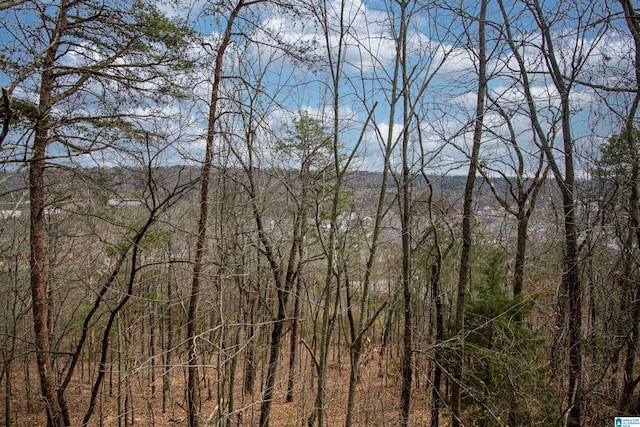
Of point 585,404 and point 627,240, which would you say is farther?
point 585,404

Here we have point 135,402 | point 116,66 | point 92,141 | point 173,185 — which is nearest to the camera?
point 92,141

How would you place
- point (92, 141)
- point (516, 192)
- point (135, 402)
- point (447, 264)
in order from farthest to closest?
point (135, 402) → point (447, 264) → point (516, 192) → point (92, 141)

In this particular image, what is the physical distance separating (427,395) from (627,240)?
9.83 m

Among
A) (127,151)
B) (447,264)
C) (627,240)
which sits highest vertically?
(127,151)

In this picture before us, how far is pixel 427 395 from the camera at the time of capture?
41.2 feet

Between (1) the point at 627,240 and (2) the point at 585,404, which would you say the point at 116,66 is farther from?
(2) the point at 585,404

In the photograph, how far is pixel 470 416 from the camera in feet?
22.1

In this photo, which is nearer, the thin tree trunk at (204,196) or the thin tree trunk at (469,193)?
the thin tree trunk at (469,193)

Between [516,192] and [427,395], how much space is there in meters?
7.84

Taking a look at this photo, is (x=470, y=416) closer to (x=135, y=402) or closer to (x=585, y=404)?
(x=585, y=404)

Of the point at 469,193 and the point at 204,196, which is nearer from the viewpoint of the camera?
the point at 469,193

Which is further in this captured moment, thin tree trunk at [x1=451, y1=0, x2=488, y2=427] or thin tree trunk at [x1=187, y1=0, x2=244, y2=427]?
thin tree trunk at [x1=187, y1=0, x2=244, y2=427]

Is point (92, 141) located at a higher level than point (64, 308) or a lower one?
higher

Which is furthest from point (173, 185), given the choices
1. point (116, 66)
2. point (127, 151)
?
point (116, 66)
